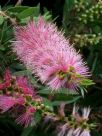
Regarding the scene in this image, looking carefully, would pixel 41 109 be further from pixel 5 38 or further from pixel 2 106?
pixel 5 38

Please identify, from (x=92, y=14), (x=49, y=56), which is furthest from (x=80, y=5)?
(x=49, y=56)

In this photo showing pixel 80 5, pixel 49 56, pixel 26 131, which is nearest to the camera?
pixel 49 56

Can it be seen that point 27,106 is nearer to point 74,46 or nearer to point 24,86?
point 24,86

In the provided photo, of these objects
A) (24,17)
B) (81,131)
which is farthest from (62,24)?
(81,131)

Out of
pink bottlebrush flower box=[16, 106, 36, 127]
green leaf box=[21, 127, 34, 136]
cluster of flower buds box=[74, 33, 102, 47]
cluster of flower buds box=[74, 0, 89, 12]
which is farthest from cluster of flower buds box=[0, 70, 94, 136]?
cluster of flower buds box=[74, 0, 89, 12]

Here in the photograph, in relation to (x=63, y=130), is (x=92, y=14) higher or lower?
higher

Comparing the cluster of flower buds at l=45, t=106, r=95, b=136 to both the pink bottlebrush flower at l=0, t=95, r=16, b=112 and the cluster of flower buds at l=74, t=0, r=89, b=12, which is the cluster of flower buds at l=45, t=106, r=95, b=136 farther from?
the cluster of flower buds at l=74, t=0, r=89, b=12
